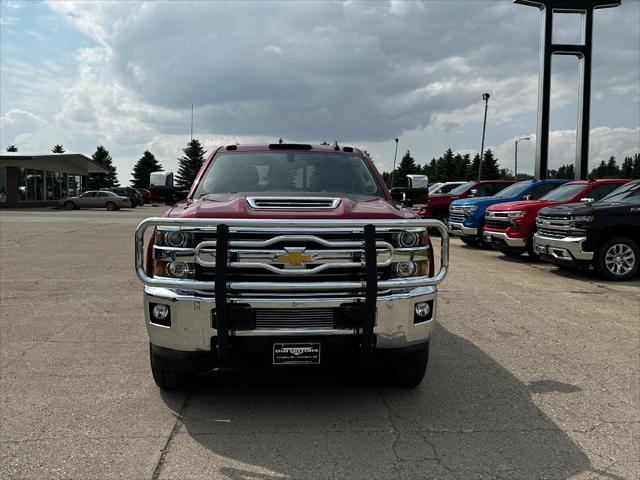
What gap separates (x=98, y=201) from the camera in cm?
4216

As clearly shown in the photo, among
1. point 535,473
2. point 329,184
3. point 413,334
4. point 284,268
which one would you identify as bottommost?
point 535,473

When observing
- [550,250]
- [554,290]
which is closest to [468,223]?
[550,250]

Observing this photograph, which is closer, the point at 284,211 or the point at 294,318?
the point at 294,318

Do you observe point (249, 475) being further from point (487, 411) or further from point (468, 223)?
point (468, 223)

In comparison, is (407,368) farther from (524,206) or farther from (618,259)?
(524,206)

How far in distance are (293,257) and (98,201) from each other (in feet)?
137

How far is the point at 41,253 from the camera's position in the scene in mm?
13172

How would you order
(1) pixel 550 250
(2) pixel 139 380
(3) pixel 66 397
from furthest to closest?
(1) pixel 550 250
(2) pixel 139 380
(3) pixel 66 397

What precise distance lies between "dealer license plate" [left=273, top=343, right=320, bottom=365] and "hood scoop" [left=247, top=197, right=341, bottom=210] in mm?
923

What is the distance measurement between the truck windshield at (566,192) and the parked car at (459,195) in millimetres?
4368

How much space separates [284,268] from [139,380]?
6.05ft

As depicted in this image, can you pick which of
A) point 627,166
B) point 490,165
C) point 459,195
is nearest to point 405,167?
point 490,165

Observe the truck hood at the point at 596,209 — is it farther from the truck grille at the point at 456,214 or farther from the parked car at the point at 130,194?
the parked car at the point at 130,194

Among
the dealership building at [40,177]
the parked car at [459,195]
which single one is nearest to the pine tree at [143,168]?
the dealership building at [40,177]
